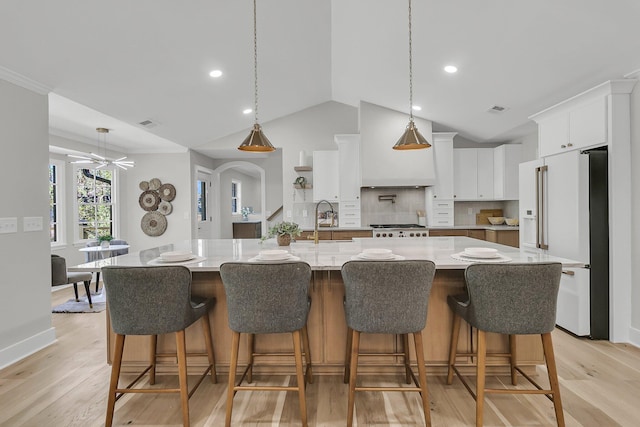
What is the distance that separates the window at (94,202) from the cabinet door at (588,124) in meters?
6.68

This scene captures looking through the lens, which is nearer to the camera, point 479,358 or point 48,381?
point 479,358

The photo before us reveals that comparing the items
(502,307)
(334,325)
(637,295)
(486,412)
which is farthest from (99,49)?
(637,295)

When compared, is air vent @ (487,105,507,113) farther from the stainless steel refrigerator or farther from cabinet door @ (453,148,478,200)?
the stainless steel refrigerator

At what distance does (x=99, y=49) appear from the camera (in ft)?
9.73

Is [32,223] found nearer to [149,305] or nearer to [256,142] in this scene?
[149,305]

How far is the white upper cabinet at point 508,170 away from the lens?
5309mm

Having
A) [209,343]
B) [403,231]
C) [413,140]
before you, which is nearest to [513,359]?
[413,140]

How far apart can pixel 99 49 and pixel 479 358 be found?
3632 mm

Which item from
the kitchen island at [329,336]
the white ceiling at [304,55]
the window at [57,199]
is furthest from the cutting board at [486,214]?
the window at [57,199]

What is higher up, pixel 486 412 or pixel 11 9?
pixel 11 9

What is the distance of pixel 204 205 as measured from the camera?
731 cm

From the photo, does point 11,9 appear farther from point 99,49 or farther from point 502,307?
point 502,307

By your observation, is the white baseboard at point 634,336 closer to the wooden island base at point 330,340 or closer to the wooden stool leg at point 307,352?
the wooden island base at point 330,340

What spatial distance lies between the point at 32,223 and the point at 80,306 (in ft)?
5.70
